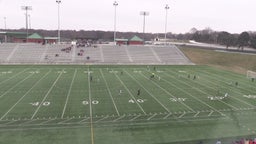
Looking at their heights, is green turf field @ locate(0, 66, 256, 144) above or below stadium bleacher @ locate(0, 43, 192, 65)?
below

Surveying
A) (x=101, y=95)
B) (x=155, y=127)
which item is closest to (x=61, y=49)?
(x=101, y=95)

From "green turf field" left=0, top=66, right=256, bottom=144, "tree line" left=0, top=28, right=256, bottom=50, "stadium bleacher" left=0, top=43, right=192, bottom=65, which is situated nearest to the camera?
"green turf field" left=0, top=66, right=256, bottom=144

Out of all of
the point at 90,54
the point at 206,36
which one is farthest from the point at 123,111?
the point at 206,36

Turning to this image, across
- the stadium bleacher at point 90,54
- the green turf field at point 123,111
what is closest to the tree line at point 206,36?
the stadium bleacher at point 90,54

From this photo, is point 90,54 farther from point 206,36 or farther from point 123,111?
point 206,36

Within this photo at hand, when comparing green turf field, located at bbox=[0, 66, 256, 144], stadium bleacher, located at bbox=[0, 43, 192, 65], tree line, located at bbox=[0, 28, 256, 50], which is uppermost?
tree line, located at bbox=[0, 28, 256, 50]

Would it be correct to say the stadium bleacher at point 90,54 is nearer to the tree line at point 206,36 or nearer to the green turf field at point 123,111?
the tree line at point 206,36

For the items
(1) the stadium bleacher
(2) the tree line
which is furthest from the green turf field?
(2) the tree line

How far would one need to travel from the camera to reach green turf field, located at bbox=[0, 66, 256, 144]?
1495 centimetres

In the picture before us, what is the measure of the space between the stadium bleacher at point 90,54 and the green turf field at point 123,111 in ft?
68.7

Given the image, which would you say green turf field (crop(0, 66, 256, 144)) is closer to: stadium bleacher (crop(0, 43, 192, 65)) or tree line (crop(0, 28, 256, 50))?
stadium bleacher (crop(0, 43, 192, 65))

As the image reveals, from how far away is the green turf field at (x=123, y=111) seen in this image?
14.9m

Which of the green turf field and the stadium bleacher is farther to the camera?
the stadium bleacher

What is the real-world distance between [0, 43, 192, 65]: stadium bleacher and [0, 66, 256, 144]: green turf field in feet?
68.7
